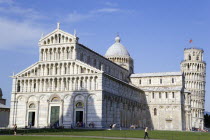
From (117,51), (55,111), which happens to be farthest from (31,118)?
(117,51)

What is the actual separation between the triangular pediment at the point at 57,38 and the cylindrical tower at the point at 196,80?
2359 inches

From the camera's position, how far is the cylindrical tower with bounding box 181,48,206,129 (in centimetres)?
10869

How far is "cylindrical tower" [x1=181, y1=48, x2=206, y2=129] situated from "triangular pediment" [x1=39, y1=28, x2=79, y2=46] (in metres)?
59.9

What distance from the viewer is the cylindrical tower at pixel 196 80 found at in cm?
10869

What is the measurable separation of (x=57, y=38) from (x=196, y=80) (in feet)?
207

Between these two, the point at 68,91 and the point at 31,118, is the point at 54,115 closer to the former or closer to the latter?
the point at 31,118

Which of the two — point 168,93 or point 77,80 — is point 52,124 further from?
point 168,93

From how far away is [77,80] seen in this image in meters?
59.2

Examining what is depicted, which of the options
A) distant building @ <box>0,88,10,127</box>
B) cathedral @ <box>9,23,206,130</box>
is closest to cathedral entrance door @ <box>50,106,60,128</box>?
cathedral @ <box>9,23,206,130</box>

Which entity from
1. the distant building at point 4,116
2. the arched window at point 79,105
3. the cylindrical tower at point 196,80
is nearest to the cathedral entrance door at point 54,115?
the arched window at point 79,105

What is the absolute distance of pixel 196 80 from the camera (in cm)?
10938

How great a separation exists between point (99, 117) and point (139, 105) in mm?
24158

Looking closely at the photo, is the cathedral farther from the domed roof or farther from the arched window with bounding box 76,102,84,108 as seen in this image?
the domed roof

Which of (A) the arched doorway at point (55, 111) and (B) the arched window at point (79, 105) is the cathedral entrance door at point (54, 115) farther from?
(B) the arched window at point (79, 105)
